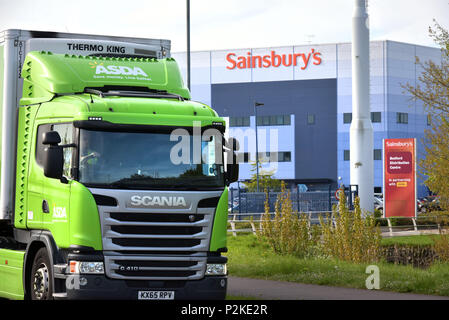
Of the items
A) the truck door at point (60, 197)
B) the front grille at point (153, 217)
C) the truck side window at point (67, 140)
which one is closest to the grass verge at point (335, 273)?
the front grille at point (153, 217)

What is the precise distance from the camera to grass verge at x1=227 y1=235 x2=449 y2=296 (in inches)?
634

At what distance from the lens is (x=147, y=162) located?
11.6 meters

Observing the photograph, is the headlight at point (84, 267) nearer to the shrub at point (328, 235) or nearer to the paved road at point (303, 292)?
the paved road at point (303, 292)

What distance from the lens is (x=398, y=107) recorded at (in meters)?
95.6

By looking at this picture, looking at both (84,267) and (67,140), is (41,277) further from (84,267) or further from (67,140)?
(67,140)

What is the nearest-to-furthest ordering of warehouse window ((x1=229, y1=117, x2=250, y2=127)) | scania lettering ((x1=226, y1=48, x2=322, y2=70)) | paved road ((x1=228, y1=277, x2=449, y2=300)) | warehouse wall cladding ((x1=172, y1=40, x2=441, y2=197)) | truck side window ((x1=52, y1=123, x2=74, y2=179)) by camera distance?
1. truck side window ((x1=52, y1=123, x2=74, y2=179))
2. paved road ((x1=228, y1=277, x2=449, y2=300))
3. warehouse wall cladding ((x1=172, y1=40, x2=441, y2=197))
4. scania lettering ((x1=226, y1=48, x2=322, y2=70))
5. warehouse window ((x1=229, y1=117, x2=250, y2=127))

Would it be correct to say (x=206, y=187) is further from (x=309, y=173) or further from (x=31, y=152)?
(x=309, y=173)

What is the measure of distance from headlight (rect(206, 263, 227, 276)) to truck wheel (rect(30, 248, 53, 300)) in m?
2.13

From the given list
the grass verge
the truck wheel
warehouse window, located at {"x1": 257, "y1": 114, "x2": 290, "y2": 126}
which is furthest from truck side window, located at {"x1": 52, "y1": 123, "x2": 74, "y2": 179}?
warehouse window, located at {"x1": 257, "y1": 114, "x2": 290, "y2": 126}

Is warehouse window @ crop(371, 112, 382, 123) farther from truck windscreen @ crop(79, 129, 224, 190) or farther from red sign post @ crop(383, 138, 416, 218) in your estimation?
truck windscreen @ crop(79, 129, 224, 190)

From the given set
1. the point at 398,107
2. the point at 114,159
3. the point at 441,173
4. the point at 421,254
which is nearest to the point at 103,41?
the point at 114,159

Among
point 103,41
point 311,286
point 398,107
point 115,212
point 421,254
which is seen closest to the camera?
point 115,212

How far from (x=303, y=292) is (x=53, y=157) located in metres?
6.38

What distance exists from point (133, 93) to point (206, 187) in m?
1.91
